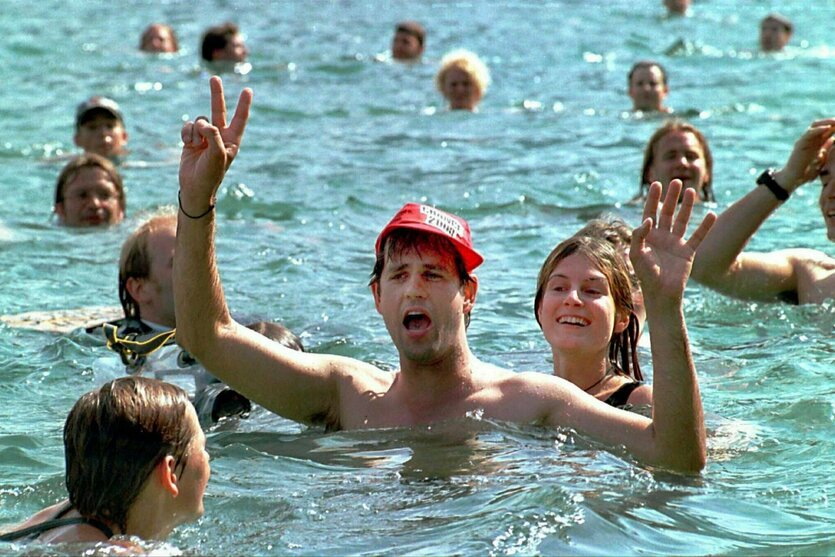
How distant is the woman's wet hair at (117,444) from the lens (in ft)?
14.4

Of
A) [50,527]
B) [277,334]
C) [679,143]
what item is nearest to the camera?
[50,527]

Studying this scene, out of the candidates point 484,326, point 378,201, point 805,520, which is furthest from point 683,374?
point 378,201

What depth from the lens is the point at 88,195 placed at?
11.9 metres

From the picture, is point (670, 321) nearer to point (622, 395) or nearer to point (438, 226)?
point (438, 226)

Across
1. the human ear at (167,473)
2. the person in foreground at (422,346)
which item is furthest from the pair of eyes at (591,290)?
the human ear at (167,473)

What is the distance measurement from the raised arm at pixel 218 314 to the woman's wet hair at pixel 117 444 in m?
0.90

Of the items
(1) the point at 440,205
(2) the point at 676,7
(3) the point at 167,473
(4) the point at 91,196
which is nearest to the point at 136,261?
(3) the point at 167,473

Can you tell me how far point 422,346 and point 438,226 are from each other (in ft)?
1.52

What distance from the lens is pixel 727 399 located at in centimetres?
723

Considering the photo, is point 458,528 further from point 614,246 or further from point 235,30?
point 235,30

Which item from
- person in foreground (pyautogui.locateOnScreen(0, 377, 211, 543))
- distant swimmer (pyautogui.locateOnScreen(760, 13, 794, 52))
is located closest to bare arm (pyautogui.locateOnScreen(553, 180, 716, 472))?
person in foreground (pyautogui.locateOnScreen(0, 377, 211, 543))

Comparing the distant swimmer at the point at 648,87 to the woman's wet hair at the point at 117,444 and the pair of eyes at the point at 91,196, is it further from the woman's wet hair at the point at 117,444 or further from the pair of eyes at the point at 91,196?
the woman's wet hair at the point at 117,444

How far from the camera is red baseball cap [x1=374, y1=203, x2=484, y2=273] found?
5504 mm

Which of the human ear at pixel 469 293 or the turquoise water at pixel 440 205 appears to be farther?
the human ear at pixel 469 293
